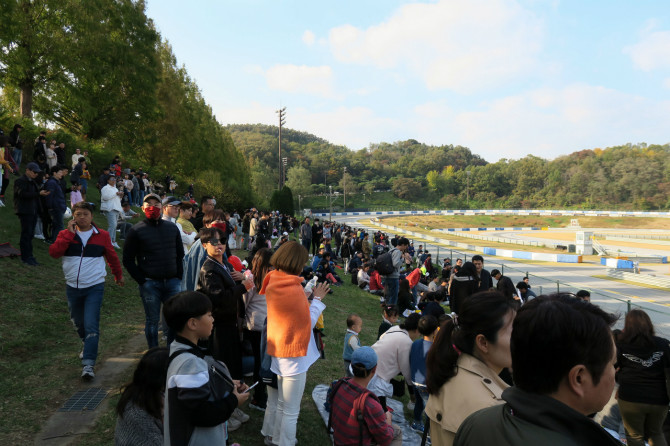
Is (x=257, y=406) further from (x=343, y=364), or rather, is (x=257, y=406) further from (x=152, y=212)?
(x=152, y=212)

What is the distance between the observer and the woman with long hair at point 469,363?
2125 mm

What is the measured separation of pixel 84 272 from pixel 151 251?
2.60ft

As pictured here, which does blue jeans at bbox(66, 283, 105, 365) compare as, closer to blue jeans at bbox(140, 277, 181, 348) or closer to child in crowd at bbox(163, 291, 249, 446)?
blue jeans at bbox(140, 277, 181, 348)

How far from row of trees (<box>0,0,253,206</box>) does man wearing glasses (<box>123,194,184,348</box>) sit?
56.5 ft

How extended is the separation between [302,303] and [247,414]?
6.15 feet

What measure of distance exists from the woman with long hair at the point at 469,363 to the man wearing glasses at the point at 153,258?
358 centimetres

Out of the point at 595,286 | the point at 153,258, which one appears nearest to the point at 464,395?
the point at 153,258

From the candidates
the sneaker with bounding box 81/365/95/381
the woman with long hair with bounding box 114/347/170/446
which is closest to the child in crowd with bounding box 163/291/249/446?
→ the woman with long hair with bounding box 114/347/170/446

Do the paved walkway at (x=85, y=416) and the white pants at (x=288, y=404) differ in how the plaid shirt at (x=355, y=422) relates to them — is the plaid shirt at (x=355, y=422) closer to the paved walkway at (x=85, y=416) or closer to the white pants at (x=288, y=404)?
the white pants at (x=288, y=404)

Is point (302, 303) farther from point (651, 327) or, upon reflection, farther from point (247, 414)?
point (651, 327)

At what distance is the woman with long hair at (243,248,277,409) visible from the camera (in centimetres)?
423

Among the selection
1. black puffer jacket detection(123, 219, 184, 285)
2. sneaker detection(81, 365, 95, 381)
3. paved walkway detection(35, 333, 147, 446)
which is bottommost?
paved walkway detection(35, 333, 147, 446)

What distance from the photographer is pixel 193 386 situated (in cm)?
226

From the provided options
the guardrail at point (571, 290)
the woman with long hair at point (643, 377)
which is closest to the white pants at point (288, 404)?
the woman with long hair at point (643, 377)
